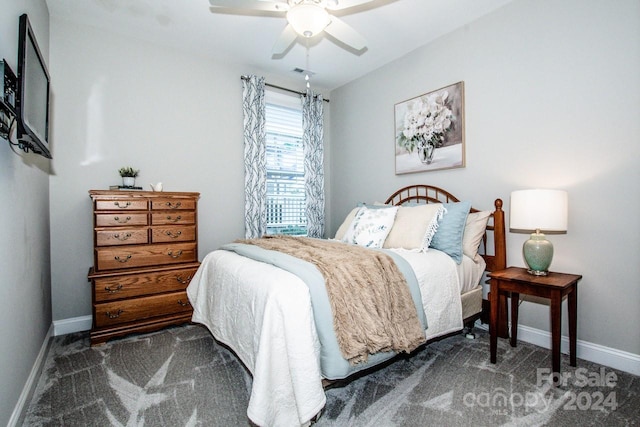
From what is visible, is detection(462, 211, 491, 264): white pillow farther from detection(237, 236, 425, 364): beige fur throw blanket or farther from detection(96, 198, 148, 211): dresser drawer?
detection(96, 198, 148, 211): dresser drawer

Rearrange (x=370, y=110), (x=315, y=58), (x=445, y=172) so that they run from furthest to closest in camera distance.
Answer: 1. (x=370, y=110)
2. (x=315, y=58)
3. (x=445, y=172)

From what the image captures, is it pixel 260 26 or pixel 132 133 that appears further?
pixel 132 133

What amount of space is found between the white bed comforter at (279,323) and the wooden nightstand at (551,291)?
0.78 feet

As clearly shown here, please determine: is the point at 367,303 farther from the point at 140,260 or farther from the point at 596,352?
the point at 140,260

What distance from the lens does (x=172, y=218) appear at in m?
2.84

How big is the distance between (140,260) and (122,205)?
493 millimetres

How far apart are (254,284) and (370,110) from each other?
9.72ft

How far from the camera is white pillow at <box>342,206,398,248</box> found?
2625mm

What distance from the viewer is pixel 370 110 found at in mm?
3914

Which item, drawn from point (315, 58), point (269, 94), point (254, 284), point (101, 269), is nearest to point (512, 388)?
point (254, 284)

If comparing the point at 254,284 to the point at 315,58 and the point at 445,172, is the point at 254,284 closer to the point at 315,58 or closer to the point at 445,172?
the point at 445,172

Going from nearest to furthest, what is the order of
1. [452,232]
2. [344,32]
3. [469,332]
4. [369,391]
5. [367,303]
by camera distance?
[367,303] < [369,391] < [344,32] < [452,232] < [469,332]

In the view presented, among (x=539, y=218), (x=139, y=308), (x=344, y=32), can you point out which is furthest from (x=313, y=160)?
(x=539, y=218)

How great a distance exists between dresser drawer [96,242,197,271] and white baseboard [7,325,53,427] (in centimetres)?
65
